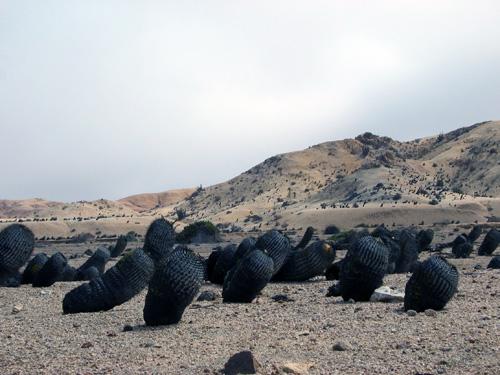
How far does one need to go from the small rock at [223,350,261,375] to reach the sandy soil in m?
0.15

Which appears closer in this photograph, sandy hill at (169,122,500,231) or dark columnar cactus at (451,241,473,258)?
dark columnar cactus at (451,241,473,258)

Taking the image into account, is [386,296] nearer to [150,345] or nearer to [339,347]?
[339,347]

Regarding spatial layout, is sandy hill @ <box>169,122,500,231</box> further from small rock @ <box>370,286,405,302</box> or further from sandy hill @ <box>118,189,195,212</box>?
small rock @ <box>370,286,405,302</box>

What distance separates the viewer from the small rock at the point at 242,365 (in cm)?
877

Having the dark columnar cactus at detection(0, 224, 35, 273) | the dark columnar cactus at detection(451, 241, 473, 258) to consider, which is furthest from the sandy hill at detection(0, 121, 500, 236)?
the dark columnar cactus at detection(0, 224, 35, 273)

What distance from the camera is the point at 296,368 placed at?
349 inches

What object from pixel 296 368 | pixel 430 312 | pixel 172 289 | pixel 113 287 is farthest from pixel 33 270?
pixel 296 368

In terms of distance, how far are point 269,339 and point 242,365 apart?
2424mm

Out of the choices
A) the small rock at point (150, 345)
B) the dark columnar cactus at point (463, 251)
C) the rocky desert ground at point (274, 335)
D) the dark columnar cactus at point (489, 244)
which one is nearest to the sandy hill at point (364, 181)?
the dark columnar cactus at point (489, 244)

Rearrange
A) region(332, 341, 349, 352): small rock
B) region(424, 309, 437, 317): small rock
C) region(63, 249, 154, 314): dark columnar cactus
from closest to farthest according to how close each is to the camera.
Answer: region(332, 341, 349, 352): small rock → region(424, 309, 437, 317): small rock → region(63, 249, 154, 314): dark columnar cactus

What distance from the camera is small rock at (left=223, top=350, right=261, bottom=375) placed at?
8.77m

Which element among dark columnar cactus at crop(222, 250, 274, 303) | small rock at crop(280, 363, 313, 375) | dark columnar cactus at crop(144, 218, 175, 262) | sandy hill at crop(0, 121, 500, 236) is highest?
sandy hill at crop(0, 121, 500, 236)

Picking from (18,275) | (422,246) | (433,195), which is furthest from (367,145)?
(18,275)

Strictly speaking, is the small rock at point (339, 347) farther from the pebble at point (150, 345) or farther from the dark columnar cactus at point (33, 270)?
the dark columnar cactus at point (33, 270)
